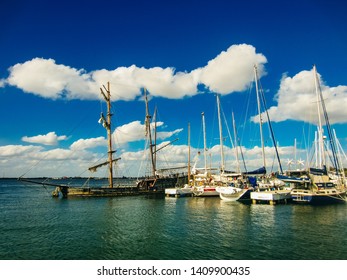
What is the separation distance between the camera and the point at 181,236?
86.5ft

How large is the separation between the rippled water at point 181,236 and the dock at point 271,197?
7.99 m

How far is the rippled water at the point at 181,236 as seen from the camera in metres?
21.2

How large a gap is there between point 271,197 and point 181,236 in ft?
90.9

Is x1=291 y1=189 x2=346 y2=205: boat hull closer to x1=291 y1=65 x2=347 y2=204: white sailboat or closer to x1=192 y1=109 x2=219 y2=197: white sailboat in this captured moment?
x1=291 y1=65 x2=347 y2=204: white sailboat

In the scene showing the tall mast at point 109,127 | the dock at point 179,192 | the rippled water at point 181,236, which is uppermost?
the tall mast at point 109,127

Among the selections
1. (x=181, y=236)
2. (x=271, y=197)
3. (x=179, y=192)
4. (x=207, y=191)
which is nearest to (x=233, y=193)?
(x=271, y=197)

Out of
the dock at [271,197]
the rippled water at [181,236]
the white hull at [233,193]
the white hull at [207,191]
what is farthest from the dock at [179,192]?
the rippled water at [181,236]

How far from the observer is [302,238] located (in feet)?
80.9

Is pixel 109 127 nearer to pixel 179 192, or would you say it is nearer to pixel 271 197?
pixel 179 192

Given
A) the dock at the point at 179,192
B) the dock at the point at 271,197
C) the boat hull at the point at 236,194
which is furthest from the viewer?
the dock at the point at 179,192

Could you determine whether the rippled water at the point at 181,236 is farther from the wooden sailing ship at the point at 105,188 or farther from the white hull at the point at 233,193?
the wooden sailing ship at the point at 105,188

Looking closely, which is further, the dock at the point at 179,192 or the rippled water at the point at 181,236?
the dock at the point at 179,192

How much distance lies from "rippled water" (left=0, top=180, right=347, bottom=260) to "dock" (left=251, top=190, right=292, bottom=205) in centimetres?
799
